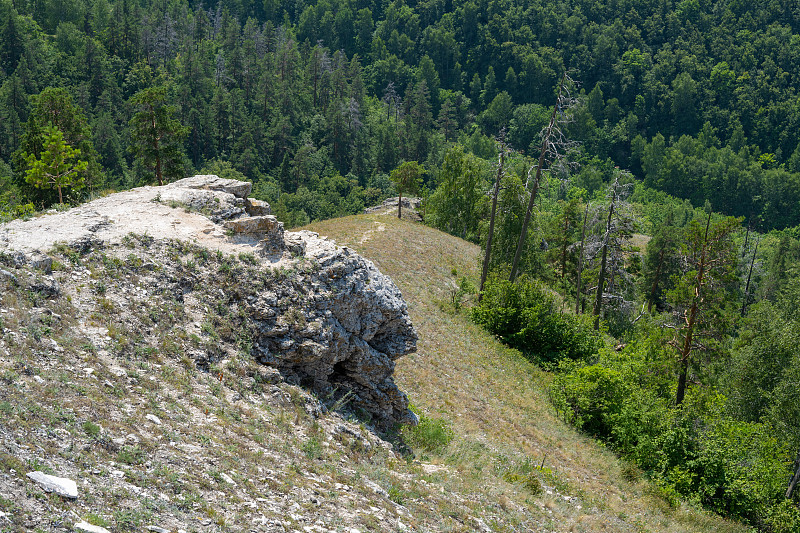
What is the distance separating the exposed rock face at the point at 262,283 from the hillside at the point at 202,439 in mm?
92

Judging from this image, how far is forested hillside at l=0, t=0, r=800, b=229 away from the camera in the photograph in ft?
325

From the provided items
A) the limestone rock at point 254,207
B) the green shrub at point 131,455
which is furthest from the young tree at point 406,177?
the green shrub at point 131,455

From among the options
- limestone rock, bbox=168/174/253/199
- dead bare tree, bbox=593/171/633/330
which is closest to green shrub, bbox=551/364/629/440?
dead bare tree, bbox=593/171/633/330

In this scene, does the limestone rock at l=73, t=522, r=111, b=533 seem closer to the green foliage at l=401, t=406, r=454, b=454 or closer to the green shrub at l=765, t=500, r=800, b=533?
the green foliage at l=401, t=406, r=454, b=454

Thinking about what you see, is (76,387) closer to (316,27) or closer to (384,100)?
(384,100)

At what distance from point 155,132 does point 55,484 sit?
3209 cm

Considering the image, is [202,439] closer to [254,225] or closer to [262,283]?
[262,283]

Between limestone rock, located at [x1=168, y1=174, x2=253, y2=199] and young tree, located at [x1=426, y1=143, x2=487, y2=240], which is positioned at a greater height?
limestone rock, located at [x1=168, y1=174, x2=253, y2=199]

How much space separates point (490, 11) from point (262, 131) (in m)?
120

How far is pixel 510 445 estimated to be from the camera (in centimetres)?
1798

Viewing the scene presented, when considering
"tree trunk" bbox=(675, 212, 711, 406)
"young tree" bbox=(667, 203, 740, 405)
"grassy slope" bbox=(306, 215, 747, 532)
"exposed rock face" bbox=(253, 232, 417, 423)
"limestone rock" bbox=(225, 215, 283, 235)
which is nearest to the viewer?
"exposed rock face" bbox=(253, 232, 417, 423)

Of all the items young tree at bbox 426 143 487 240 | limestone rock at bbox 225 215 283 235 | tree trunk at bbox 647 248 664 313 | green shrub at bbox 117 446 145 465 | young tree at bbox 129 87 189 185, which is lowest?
tree trunk at bbox 647 248 664 313

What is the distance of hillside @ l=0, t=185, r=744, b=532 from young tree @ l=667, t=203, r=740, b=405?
6.93m

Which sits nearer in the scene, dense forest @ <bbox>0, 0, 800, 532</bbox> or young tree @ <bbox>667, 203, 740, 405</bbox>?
young tree @ <bbox>667, 203, 740, 405</bbox>
